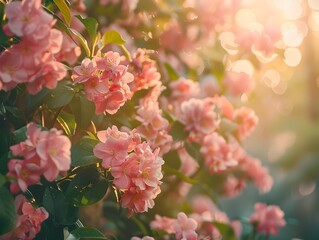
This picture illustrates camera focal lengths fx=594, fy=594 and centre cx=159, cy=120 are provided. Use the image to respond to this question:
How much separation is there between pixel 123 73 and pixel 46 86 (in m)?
0.16

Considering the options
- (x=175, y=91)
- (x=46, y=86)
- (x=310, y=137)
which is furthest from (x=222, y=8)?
(x=310, y=137)

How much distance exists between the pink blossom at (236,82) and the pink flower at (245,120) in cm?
21

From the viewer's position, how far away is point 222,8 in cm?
197

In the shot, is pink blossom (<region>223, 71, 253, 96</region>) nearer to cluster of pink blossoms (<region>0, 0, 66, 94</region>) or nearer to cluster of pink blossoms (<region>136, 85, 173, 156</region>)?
cluster of pink blossoms (<region>136, 85, 173, 156</region>)

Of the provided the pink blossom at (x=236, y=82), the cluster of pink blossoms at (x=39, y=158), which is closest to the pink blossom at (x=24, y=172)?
the cluster of pink blossoms at (x=39, y=158)

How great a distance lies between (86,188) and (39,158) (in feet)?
0.61

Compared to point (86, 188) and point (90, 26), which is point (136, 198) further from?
point (90, 26)

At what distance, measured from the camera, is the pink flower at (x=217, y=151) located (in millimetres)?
1580

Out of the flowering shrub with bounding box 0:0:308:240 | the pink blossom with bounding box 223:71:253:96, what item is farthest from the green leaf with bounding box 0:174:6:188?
the pink blossom with bounding box 223:71:253:96

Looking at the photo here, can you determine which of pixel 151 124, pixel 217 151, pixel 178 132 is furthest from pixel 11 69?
pixel 217 151

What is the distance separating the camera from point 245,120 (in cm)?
174

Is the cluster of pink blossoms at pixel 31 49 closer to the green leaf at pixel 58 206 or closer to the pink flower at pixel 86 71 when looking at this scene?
the pink flower at pixel 86 71

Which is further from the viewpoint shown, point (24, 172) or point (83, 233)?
point (83, 233)

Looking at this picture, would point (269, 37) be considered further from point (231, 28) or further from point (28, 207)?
point (28, 207)
